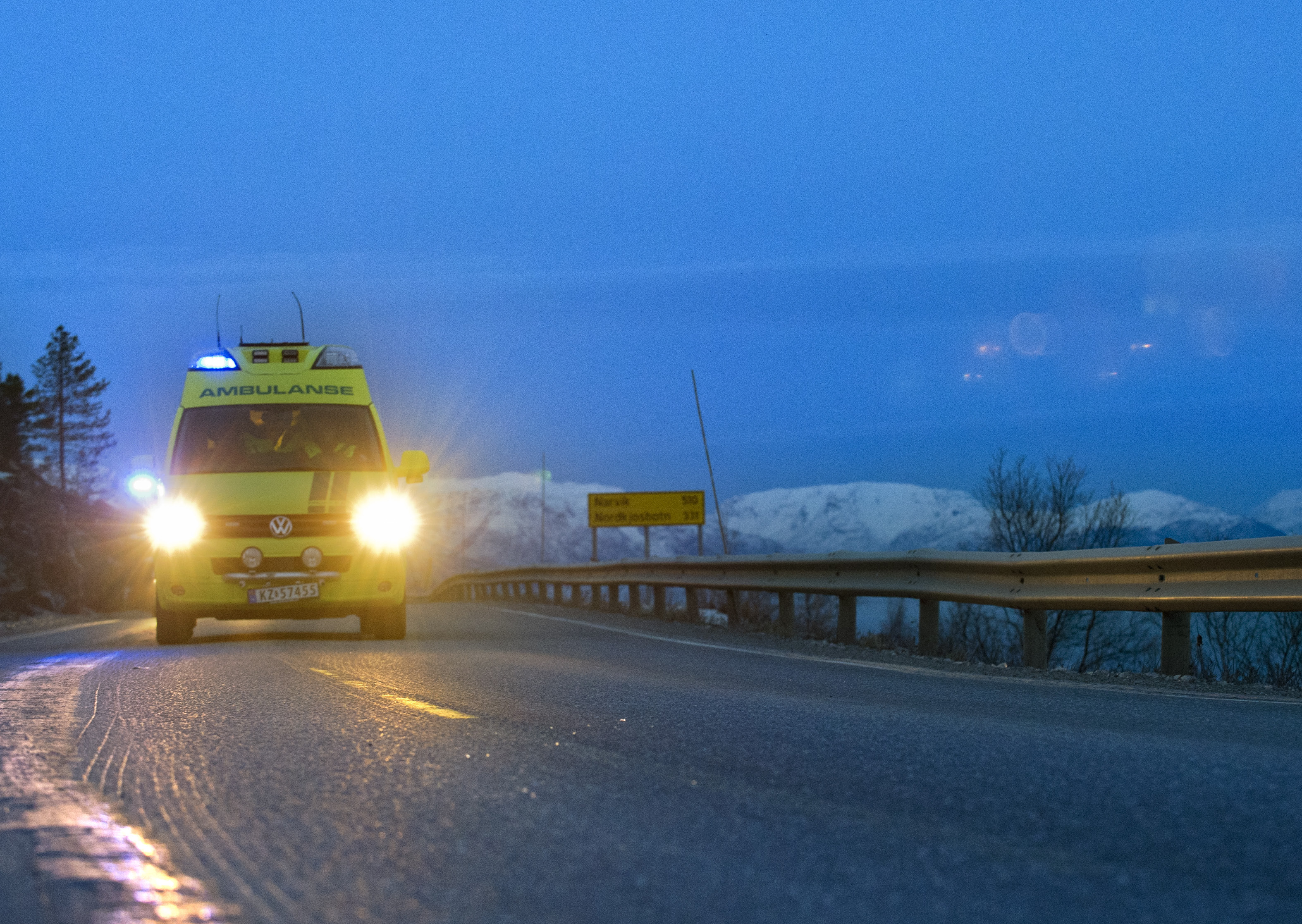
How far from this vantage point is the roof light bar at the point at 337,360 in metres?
13.4

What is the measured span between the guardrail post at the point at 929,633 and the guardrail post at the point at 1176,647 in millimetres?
2516

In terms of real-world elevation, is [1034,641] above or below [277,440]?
below

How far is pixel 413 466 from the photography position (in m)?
12.8

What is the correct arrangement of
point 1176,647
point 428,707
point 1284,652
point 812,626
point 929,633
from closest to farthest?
1. point 428,707
2. point 1176,647
3. point 929,633
4. point 1284,652
5. point 812,626

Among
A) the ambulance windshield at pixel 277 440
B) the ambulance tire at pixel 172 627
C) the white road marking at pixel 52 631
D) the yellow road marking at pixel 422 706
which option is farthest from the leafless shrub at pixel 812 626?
the white road marking at pixel 52 631

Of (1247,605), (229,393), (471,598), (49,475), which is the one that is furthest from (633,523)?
(49,475)

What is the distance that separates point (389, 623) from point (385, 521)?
0.97 metres

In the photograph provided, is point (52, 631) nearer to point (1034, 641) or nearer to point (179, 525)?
point (179, 525)

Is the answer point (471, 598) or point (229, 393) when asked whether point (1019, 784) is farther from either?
point (471, 598)

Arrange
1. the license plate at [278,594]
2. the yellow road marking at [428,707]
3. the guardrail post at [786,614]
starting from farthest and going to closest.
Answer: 1. the guardrail post at [786,614]
2. the license plate at [278,594]
3. the yellow road marking at [428,707]

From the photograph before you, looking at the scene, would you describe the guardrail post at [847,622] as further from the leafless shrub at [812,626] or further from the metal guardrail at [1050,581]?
the leafless shrub at [812,626]

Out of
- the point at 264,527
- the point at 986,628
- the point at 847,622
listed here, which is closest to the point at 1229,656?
the point at 847,622

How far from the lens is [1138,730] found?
218 inches

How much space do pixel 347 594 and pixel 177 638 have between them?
1.76 metres
